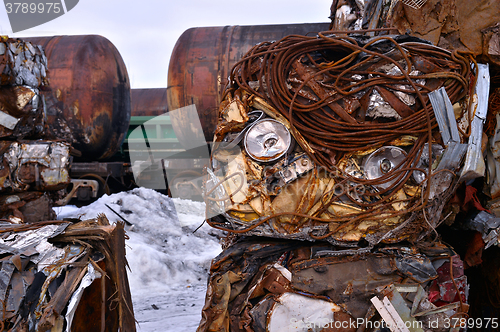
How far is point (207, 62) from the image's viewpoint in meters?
5.14

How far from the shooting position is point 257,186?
200 centimetres

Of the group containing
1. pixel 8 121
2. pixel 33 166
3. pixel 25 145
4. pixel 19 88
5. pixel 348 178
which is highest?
pixel 348 178

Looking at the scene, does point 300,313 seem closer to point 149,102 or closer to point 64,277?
point 64,277

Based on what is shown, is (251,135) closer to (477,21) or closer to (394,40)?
(394,40)

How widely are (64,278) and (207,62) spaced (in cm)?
391

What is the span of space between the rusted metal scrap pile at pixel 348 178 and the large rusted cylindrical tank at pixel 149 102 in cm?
592

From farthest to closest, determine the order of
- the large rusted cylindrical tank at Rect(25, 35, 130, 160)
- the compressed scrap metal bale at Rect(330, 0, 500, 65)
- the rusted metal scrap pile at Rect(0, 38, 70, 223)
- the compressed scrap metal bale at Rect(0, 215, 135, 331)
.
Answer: the large rusted cylindrical tank at Rect(25, 35, 130, 160)
the rusted metal scrap pile at Rect(0, 38, 70, 223)
the compressed scrap metal bale at Rect(330, 0, 500, 65)
the compressed scrap metal bale at Rect(0, 215, 135, 331)

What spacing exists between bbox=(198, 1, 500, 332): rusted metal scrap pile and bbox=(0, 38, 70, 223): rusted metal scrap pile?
9.76 ft

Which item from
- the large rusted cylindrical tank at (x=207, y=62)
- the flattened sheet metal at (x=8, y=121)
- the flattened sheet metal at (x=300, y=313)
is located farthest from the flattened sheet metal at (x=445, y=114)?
the flattened sheet metal at (x=8, y=121)

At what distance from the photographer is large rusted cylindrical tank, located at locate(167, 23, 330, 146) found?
201 inches

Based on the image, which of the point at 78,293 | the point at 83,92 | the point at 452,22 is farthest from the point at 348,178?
the point at 83,92

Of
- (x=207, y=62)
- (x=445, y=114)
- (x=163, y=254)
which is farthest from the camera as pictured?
(x=207, y=62)

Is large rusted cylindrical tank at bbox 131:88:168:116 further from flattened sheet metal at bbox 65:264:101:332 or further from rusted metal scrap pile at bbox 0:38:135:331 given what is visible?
flattened sheet metal at bbox 65:264:101:332

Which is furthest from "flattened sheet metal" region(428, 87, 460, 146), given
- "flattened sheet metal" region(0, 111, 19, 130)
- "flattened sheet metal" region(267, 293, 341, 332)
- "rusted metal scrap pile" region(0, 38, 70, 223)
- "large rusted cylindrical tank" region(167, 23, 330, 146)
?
"flattened sheet metal" region(0, 111, 19, 130)
